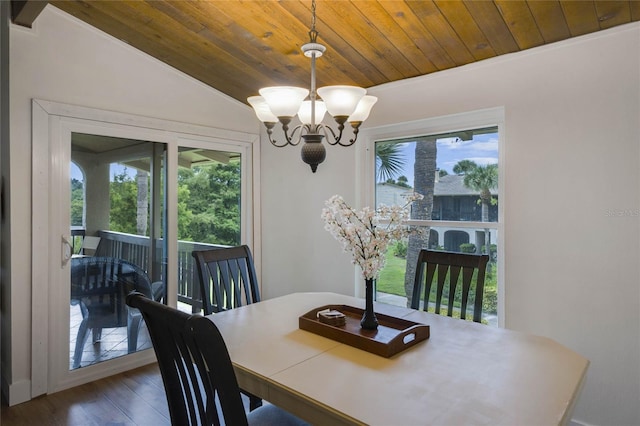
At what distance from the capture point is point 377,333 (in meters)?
1.67

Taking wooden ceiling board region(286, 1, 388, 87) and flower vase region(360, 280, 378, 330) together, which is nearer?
flower vase region(360, 280, 378, 330)

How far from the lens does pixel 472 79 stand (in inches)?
103

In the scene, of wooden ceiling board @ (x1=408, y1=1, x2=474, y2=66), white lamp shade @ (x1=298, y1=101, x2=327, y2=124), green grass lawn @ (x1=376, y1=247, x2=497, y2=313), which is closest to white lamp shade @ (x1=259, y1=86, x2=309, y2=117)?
white lamp shade @ (x1=298, y1=101, x2=327, y2=124)

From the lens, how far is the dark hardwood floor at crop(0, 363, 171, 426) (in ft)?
7.98

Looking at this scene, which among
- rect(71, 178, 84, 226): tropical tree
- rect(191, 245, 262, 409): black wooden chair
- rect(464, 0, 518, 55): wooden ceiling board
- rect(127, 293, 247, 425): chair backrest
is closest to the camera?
rect(127, 293, 247, 425): chair backrest

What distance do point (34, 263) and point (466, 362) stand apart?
2.73 meters

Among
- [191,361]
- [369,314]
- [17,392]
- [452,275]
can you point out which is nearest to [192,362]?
[191,361]

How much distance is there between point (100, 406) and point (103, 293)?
0.83 m

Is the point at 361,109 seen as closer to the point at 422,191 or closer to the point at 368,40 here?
the point at 368,40

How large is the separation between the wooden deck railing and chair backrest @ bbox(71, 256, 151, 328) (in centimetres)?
6

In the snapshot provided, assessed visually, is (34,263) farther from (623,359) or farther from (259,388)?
(623,359)

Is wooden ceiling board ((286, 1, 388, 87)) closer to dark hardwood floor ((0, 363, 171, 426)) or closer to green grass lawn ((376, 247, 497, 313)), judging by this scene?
green grass lawn ((376, 247, 497, 313))

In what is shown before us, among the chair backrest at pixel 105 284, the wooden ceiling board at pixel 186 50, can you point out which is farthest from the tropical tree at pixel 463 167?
the chair backrest at pixel 105 284

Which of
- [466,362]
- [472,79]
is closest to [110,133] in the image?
[472,79]
